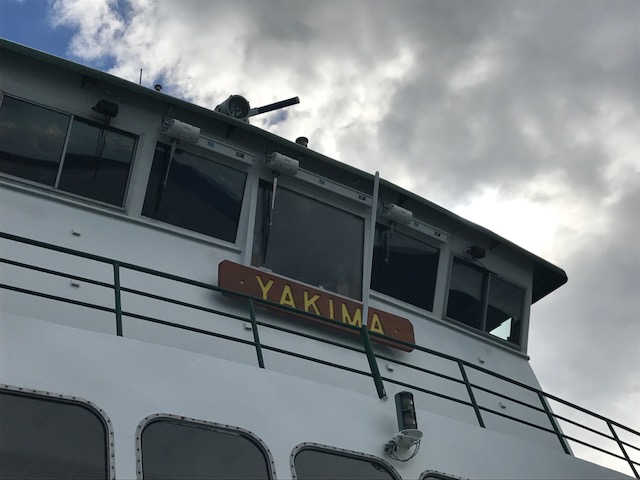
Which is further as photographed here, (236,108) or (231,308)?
(236,108)

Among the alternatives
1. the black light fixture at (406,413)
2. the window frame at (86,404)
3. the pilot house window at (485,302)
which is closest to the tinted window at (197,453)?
the window frame at (86,404)

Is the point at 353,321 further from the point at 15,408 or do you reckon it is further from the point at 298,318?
the point at 15,408

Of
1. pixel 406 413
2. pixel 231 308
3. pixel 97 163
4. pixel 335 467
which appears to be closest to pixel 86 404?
pixel 335 467

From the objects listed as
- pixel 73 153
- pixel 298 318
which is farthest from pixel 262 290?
pixel 73 153

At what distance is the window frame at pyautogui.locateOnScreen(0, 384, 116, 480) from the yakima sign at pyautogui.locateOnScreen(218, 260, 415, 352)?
383 cm

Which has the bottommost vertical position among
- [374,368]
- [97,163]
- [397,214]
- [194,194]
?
[374,368]

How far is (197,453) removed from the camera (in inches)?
207

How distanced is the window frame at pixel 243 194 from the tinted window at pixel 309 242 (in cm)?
17

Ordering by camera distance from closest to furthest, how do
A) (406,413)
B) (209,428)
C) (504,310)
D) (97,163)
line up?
(209,428) → (406,413) → (97,163) → (504,310)

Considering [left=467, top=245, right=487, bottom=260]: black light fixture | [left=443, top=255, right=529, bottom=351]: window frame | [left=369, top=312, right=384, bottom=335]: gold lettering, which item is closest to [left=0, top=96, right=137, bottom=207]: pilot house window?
[left=369, top=312, right=384, bottom=335]: gold lettering

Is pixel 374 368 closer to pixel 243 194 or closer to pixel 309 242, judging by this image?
pixel 309 242

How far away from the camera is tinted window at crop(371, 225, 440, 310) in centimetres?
1060

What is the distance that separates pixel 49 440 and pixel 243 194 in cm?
556

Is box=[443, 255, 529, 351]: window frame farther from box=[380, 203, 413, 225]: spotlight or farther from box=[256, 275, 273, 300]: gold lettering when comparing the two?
box=[256, 275, 273, 300]: gold lettering
